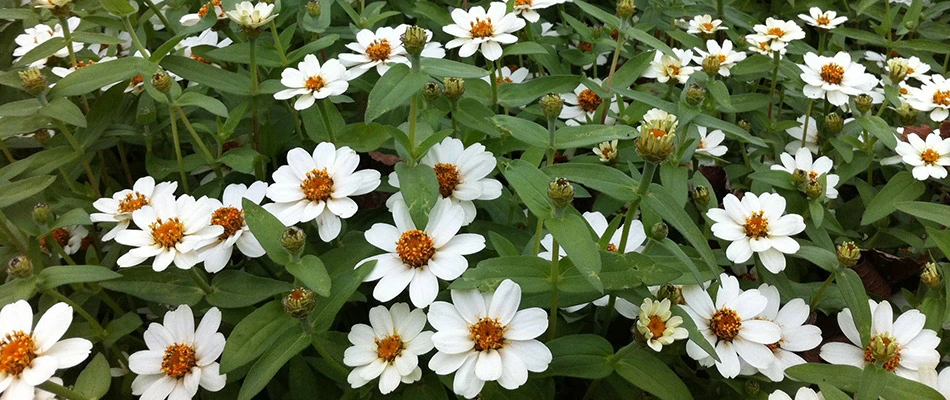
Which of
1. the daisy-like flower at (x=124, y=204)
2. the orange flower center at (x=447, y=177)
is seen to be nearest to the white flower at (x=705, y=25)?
the orange flower center at (x=447, y=177)

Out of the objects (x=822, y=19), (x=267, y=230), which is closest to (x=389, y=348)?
(x=267, y=230)

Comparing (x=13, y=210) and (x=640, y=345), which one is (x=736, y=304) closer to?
(x=640, y=345)

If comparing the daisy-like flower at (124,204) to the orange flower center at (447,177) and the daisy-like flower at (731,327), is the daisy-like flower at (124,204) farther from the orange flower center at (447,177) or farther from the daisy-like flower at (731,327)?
the daisy-like flower at (731,327)

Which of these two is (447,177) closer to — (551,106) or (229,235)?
(551,106)

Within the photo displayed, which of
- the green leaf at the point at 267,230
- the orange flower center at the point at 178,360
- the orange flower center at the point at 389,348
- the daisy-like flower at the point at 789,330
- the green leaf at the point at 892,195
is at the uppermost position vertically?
the green leaf at the point at 267,230

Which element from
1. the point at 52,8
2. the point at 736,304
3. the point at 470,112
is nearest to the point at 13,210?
the point at 52,8

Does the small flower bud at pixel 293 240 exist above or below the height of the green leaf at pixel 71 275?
above

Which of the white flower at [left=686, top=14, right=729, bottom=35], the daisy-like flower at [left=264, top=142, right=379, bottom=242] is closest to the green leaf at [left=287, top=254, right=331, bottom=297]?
the daisy-like flower at [left=264, top=142, right=379, bottom=242]
